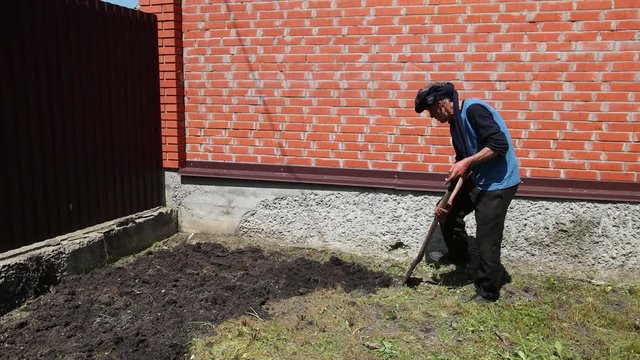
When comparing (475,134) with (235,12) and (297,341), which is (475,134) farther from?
(235,12)

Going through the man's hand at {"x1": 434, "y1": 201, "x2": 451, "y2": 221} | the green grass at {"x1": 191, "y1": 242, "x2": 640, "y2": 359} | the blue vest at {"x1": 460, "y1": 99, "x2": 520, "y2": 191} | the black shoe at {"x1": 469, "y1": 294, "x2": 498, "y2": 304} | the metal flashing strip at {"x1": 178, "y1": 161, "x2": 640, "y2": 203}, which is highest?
the blue vest at {"x1": 460, "y1": 99, "x2": 520, "y2": 191}

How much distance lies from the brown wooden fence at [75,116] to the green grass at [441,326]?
5.94ft

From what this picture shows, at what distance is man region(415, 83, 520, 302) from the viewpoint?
12.0ft

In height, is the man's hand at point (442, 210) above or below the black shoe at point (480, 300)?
above

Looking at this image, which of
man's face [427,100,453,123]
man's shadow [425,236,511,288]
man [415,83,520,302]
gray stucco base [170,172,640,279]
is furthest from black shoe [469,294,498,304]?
man's face [427,100,453,123]

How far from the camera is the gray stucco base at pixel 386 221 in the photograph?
4.38 m

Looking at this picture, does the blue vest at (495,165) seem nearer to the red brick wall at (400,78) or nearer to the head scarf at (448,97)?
the head scarf at (448,97)

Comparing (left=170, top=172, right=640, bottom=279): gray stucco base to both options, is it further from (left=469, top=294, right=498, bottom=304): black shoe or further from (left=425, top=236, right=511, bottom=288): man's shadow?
(left=469, top=294, right=498, bottom=304): black shoe

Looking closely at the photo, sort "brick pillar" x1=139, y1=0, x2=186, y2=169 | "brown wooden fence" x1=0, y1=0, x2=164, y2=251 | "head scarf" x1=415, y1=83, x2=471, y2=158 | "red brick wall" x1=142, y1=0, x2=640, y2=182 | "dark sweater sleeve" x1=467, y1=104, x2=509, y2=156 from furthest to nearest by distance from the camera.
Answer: "brick pillar" x1=139, y1=0, x2=186, y2=169
"red brick wall" x1=142, y1=0, x2=640, y2=182
"brown wooden fence" x1=0, y1=0, x2=164, y2=251
"head scarf" x1=415, y1=83, x2=471, y2=158
"dark sweater sleeve" x1=467, y1=104, x2=509, y2=156

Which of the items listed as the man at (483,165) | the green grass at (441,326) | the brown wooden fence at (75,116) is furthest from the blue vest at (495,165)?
the brown wooden fence at (75,116)

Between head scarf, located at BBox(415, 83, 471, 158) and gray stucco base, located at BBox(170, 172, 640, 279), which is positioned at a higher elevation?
head scarf, located at BBox(415, 83, 471, 158)

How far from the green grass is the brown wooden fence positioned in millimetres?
1810

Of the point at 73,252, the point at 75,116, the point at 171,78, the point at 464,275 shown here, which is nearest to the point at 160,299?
the point at 73,252

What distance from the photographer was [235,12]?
5191mm
